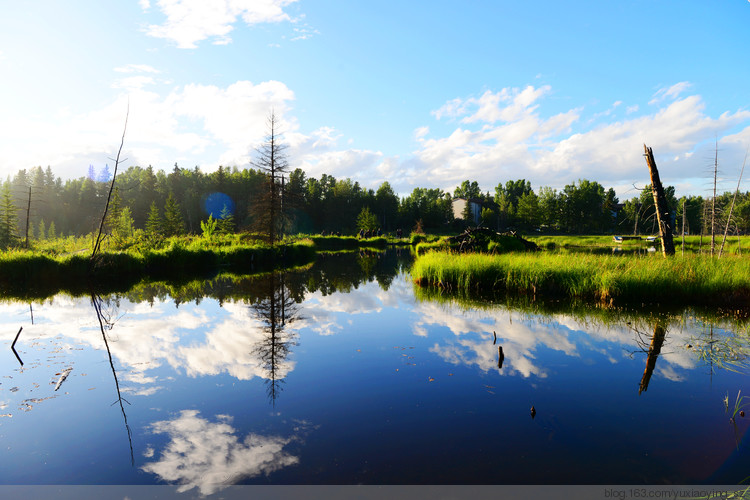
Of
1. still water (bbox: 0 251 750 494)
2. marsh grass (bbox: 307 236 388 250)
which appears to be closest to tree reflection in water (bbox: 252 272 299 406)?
still water (bbox: 0 251 750 494)

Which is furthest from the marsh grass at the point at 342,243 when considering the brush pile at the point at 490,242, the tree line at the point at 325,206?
the brush pile at the point at 490,242

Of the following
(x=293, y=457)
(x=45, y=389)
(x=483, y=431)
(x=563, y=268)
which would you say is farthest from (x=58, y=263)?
(x=563, y=268)

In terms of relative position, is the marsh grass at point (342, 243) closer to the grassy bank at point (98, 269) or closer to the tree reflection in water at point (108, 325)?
the grassy bank at point (98, 269)

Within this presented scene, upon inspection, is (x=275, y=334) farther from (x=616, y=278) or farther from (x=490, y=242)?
(x=490, y=242)

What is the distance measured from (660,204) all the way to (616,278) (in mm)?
5877

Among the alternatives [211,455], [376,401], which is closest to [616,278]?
[376,401]

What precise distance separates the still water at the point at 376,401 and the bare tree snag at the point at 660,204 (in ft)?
23.0

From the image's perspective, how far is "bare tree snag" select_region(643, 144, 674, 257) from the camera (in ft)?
50.3

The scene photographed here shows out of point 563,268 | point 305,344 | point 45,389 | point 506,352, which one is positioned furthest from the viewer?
point 563,268

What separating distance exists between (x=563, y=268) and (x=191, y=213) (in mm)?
89025

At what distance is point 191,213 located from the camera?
8656 centimetres

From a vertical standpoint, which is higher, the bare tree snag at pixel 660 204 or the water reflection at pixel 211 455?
the bare tree snag at pixel 660 204

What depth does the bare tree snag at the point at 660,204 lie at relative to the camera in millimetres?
15336

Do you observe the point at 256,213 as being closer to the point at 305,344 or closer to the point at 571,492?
the point at 305,344
